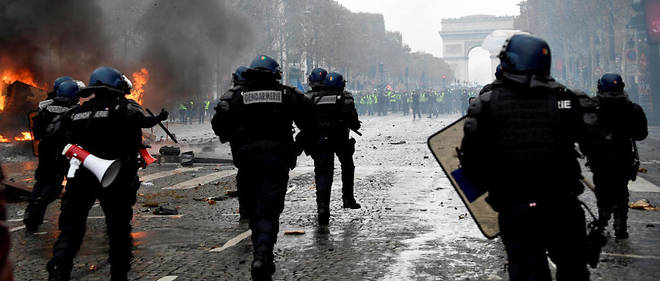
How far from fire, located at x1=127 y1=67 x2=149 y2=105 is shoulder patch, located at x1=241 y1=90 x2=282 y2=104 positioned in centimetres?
2268

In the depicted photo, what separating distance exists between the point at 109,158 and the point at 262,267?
1307 mm

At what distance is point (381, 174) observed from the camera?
12961 millimetres

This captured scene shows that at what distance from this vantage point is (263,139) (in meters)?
5.16

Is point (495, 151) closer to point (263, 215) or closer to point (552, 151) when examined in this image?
point (552, 151)

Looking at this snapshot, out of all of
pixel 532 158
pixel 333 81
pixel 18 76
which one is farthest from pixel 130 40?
pixel 532 158

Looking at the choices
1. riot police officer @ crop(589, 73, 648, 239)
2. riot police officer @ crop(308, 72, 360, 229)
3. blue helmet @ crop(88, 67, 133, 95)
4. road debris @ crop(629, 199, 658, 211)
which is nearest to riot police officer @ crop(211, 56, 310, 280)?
blue helmet @ crop(88, 67, 133, 95)

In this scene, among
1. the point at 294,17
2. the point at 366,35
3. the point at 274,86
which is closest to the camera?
the point at 274,86

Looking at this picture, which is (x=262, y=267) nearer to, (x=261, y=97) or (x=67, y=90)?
(x=261, y=97)

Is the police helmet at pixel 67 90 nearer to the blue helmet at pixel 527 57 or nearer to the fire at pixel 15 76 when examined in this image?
the blue helmet at pixel 527 57

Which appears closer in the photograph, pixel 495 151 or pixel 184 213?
pixel 495 151

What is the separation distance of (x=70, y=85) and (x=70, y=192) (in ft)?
8.73

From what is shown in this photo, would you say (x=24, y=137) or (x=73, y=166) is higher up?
(x=73, y=166)

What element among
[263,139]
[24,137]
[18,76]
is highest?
[18,76]

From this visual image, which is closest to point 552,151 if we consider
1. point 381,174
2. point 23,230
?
point 23,230
